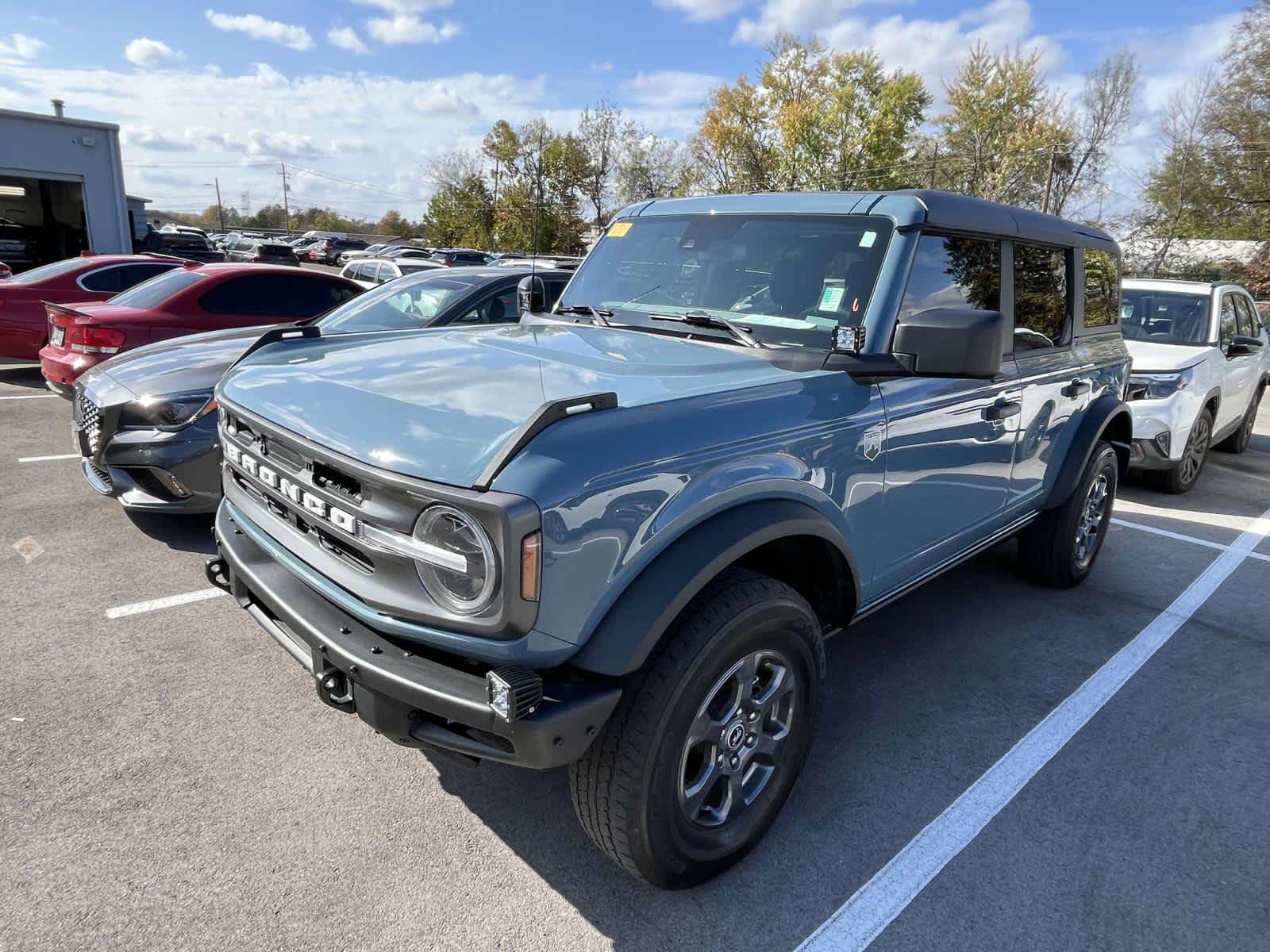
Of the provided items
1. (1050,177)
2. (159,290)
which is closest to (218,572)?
(159,290)

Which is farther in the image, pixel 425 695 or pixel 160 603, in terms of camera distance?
pixel 160 603

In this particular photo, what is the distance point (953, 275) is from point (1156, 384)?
14.8 feet

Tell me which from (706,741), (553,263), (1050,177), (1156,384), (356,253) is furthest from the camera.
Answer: (356,253)

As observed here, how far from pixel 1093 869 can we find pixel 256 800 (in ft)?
8.95

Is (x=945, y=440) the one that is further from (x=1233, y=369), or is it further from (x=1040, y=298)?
(x=1233, y=369)

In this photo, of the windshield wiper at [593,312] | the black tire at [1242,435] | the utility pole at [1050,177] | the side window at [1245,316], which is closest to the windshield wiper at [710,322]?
the windshield wiper at [593,312]

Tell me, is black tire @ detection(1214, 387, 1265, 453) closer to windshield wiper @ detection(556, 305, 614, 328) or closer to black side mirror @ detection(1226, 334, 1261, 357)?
black side mirror @ detection(1226, 334, 1261, 357)

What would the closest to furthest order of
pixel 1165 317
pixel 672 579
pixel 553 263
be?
pixel 672 579 → pixel 553 263 → pixel 1165 317

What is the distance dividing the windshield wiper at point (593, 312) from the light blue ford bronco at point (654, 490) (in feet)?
0.06

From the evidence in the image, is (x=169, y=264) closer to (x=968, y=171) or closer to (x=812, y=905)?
(x=812, y=905)

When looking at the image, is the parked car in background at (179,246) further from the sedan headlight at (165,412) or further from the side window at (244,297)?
the sedan headlight at (165,412)

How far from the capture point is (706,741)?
238cm

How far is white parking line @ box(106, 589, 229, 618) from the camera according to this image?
4031mm

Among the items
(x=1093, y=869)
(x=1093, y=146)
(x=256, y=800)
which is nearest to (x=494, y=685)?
(x=256, y=800)
